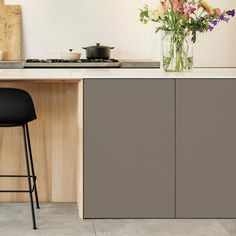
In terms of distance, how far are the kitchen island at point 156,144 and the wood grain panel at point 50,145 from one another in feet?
→ 1.07

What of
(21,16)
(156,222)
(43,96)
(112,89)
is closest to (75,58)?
(21,16)

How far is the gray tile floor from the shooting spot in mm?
3717

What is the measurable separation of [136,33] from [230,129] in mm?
2269

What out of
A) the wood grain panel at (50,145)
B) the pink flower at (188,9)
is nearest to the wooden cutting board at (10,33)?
the wood grain panel at (50,145)

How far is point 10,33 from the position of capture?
5789mm

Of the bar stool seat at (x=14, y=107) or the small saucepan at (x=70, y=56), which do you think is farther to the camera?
the small saucepan at (x=70, y=56)

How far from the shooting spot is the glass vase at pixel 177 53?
4.21m

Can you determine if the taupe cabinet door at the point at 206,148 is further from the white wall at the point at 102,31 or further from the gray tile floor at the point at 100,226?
the white wall at the point at 102,31

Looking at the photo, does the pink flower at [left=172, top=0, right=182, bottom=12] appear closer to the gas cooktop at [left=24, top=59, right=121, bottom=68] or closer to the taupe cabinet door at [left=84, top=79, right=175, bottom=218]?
the taupe cabinet door at [left=84, top=79, right=175, bottom=218]

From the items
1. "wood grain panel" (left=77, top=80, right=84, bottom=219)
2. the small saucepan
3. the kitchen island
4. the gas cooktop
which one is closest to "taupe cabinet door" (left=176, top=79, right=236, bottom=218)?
the kitchen island

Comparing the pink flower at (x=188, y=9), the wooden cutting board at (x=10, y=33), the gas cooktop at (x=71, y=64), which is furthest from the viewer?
the wooden cutting board at (x=10, y=33)

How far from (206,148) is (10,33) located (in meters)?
2.51

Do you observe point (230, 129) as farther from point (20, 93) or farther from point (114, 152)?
point (20, 93)

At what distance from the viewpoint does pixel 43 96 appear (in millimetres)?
4309
